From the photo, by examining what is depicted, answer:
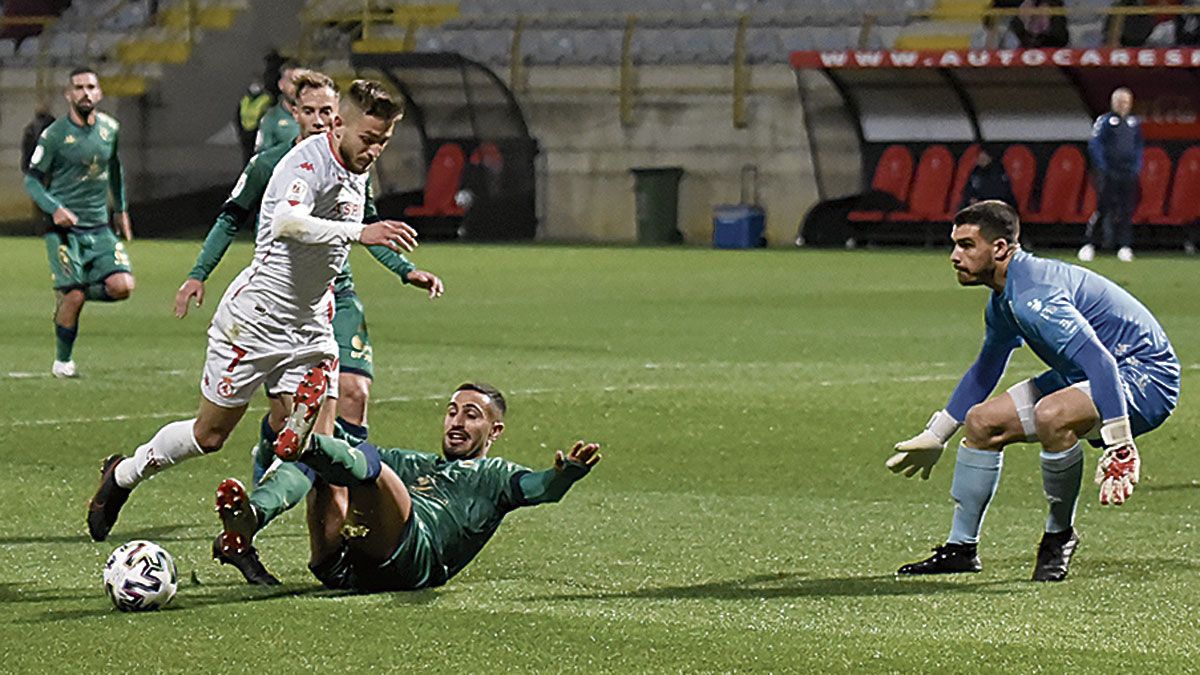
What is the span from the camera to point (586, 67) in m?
37.0

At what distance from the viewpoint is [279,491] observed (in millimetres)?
7414

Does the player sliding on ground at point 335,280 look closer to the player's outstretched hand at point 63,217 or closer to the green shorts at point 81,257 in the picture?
the player's outstretched hand at point 63,217

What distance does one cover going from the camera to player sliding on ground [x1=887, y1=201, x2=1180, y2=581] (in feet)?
26.2

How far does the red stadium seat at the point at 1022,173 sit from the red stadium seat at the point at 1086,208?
73 centimetres

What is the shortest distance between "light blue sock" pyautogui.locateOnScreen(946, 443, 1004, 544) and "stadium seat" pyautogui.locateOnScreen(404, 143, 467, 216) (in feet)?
95.8

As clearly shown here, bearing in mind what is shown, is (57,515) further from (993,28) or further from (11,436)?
(993,28)

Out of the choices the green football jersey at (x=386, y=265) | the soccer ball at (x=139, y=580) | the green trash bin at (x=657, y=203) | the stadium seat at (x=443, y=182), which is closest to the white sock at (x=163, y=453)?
the green football jersey at (x=386, y=265)

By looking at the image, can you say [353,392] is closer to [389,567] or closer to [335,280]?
[335,280]

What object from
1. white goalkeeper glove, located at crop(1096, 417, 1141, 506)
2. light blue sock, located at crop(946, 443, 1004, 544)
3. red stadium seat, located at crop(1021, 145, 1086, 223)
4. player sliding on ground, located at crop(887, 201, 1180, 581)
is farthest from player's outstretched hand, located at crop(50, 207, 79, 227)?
red stadium seat, located at crop(1021, 145, 1086, 223)

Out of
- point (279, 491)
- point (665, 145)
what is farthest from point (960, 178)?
point (279, 491)

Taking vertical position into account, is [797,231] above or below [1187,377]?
below

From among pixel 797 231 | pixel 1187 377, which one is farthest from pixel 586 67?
pixel 1187 377

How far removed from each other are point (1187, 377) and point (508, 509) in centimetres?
894

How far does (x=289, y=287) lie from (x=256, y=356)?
0.28m
